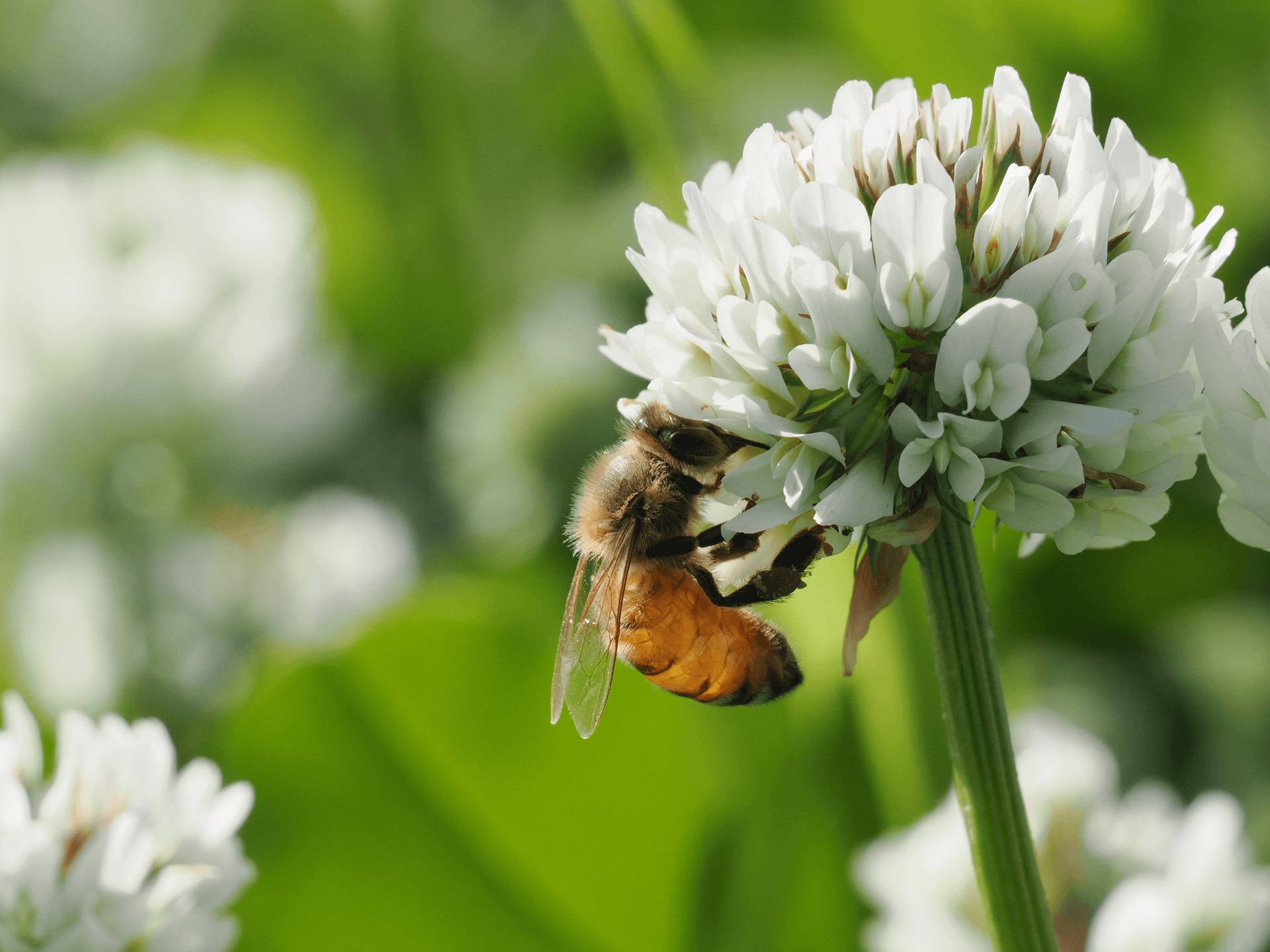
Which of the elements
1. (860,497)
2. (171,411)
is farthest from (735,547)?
(171,411)

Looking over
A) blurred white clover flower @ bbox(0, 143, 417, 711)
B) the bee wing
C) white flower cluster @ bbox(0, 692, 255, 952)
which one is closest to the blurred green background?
blurred white clover flower @ bbox(0, 143, 417, 711)

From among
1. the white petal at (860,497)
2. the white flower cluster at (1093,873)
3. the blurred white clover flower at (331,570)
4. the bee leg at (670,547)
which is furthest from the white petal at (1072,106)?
the blurred white clover flower at (331,570)

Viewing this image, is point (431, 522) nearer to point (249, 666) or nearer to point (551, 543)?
point (551, 543)

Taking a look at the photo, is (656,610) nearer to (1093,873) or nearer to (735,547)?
(735,547)

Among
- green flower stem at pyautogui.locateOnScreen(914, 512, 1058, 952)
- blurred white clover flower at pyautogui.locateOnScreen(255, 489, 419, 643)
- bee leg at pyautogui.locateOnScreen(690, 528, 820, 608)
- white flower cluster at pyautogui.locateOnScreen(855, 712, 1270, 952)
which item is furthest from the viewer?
blurred white clover flower at pyautogui.locateOnScreen(255, 489, 419, 643)

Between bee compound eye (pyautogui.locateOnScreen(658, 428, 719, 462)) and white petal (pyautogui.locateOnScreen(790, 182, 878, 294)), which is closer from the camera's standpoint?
white petal (pyautogui.locateOnScreen(790, 182, 878, 294))

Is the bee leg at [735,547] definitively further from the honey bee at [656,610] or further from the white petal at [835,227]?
the white petal at [835,227]

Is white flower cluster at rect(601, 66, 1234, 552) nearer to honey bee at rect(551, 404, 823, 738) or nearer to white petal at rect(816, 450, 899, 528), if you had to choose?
white petal at rect(816, 450, 899, 528)
